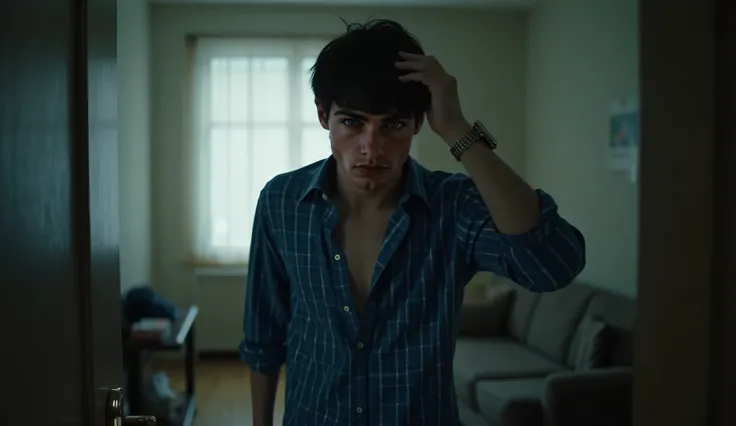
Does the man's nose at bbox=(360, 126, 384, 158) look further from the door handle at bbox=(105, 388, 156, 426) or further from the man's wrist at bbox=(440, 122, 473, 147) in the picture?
the door handle at bbox=(105, 388, 156, 426)

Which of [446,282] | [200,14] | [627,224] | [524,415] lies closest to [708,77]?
[446,282]

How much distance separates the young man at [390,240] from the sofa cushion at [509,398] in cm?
177

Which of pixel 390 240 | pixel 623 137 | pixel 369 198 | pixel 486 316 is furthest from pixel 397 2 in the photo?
pixel 390 240

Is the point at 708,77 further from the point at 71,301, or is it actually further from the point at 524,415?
the point at 524,415

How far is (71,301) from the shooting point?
0.80 meters

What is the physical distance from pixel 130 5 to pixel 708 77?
3.77 metres

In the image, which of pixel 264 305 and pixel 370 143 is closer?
pixel 370 143

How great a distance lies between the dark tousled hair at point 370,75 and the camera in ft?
3.39

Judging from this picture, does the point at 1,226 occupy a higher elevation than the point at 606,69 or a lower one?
lower

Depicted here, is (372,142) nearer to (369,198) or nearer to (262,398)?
(369,198)

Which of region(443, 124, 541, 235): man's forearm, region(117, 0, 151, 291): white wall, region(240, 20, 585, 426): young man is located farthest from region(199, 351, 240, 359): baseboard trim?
region(443, 124, 541, 235): man's forearm

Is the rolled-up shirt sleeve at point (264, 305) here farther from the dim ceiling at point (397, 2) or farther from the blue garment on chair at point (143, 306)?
the dim ceiling at point (397, 2)

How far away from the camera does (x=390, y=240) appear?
3.60 ft

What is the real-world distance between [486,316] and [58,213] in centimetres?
335
